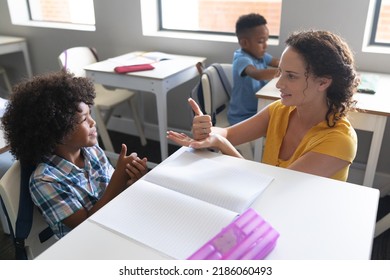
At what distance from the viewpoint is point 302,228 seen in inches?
31.2

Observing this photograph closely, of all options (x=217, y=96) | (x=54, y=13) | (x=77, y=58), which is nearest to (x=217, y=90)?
(x=217, y=96)

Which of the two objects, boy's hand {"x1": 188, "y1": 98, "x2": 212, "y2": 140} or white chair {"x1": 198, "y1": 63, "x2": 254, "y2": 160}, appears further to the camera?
white chair {"x1": 198, "y1": 63, "x2": 254, "y2": 160}

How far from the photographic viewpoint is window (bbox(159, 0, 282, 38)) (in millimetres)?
2602

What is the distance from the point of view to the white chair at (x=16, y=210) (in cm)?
99

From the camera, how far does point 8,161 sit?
1.64 m

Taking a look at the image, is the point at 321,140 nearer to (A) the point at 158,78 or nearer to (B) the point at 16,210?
(B) the point at 16,210

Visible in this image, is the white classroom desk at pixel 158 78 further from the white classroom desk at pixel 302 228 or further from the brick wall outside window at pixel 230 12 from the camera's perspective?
the white classroom desk at pixel 302 228

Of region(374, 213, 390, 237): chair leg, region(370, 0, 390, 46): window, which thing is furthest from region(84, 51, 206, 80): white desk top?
region(374, 213, 390, 237): chair leg

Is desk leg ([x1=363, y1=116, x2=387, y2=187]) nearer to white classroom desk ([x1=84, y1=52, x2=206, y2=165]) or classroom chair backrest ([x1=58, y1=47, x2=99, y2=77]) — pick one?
white classroom desk ([x1=84, y1=52, x2=206, y2=165])

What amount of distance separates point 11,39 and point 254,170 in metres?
3.25

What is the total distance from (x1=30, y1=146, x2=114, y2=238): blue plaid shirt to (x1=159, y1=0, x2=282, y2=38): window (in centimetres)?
185

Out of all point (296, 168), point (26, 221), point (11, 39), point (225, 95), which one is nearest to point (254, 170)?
point (296, 168)

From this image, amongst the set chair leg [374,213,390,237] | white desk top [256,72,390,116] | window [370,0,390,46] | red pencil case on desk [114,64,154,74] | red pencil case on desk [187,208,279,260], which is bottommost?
chair leg [374,213,390,237]

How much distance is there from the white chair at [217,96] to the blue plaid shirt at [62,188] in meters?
0.98
